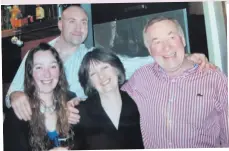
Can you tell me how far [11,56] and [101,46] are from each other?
1.63 feet

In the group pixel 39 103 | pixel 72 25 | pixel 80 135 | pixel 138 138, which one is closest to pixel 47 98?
pixel 39 103

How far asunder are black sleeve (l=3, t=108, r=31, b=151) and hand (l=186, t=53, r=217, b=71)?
3.19 feet

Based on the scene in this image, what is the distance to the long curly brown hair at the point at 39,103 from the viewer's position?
165 centimetres

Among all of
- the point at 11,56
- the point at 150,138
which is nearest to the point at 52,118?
the point at 11,56

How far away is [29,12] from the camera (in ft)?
5.72

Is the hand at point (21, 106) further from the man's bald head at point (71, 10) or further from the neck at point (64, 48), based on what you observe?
the man's bald head at point (71, 10)

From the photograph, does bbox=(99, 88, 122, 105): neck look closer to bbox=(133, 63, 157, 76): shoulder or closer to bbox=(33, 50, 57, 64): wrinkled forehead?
bbox=(133, 63, 157, 76): shoulder

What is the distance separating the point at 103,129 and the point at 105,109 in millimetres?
108

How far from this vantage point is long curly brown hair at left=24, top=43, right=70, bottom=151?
165cm

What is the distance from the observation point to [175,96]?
1682 mm

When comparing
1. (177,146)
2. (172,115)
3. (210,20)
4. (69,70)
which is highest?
(210,20)

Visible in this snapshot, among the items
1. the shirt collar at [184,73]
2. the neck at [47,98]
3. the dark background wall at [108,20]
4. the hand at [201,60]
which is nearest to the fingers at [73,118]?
the neck at [47,98]

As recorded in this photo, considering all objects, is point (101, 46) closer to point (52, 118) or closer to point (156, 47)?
point (156, 47)

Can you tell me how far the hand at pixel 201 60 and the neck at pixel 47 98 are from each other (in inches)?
30.9
